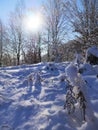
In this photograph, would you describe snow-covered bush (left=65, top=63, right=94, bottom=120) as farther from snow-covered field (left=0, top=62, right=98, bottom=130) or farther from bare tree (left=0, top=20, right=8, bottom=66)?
bare tree (left=0, top=20, right=8, bottom=66)

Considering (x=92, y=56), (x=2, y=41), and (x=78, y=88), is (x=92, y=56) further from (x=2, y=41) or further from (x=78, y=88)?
(x=2, y=41)

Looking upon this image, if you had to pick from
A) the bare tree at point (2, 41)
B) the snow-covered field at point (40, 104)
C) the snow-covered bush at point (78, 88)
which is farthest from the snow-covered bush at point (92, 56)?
the bare tree at point (2, 41)

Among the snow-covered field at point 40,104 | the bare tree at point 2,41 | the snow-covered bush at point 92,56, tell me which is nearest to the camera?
the snow-covered field at point 40,104

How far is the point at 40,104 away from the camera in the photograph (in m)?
3.31

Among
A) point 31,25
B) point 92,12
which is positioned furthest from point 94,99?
point 31,25

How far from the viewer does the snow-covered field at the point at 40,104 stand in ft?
8.78

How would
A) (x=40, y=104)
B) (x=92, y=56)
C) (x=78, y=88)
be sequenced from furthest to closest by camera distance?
(x=92, y=56), (x=40, y=104), (x=78, y=88)

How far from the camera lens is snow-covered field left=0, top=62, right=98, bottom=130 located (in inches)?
105

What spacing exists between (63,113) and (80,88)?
552 mm

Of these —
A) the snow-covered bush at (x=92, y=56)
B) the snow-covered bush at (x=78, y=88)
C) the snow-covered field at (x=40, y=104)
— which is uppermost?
the snow-covered bush at (x=92, y=56)

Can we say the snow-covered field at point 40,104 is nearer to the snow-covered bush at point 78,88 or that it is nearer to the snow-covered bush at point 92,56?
the snow-covered bush at point 78,88

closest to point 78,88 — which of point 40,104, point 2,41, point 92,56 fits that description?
point 40,104

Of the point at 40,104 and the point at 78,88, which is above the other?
the point at 78,88

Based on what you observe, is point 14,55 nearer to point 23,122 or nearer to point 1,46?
point 1,46
